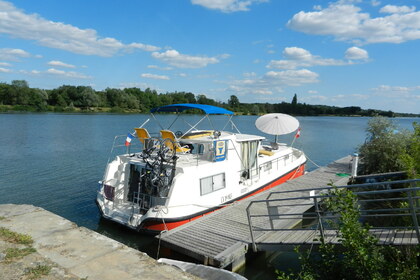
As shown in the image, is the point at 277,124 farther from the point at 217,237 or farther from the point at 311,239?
the point at 311,239

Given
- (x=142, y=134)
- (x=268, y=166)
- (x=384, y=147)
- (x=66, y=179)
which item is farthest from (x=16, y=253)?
(x=384, y=147)

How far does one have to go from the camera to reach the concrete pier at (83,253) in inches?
184

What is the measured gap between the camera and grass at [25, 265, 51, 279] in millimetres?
4384

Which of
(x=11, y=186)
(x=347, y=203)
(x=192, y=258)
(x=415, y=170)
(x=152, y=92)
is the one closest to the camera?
(x=347, y=203)

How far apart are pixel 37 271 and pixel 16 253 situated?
803 mm

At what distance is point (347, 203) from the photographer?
5.83 m

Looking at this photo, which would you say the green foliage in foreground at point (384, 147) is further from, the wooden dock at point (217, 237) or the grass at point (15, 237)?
the grass at point (15, 237)

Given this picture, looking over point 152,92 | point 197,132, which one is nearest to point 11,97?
point 152,92

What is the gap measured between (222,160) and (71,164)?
14.4m

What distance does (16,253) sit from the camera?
4.96 metres

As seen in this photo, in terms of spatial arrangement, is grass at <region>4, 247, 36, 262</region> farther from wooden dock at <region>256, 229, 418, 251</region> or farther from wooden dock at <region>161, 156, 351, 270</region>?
wooden dock at <region>256, 229, 418, 251</region>

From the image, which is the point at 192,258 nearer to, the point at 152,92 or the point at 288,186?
the point at 288,186

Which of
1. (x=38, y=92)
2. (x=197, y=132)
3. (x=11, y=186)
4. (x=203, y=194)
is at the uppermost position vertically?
(x=38, y=92)

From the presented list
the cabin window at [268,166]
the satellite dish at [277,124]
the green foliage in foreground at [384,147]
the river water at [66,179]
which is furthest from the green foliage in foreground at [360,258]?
the green foliage in foreground at [384,147]
